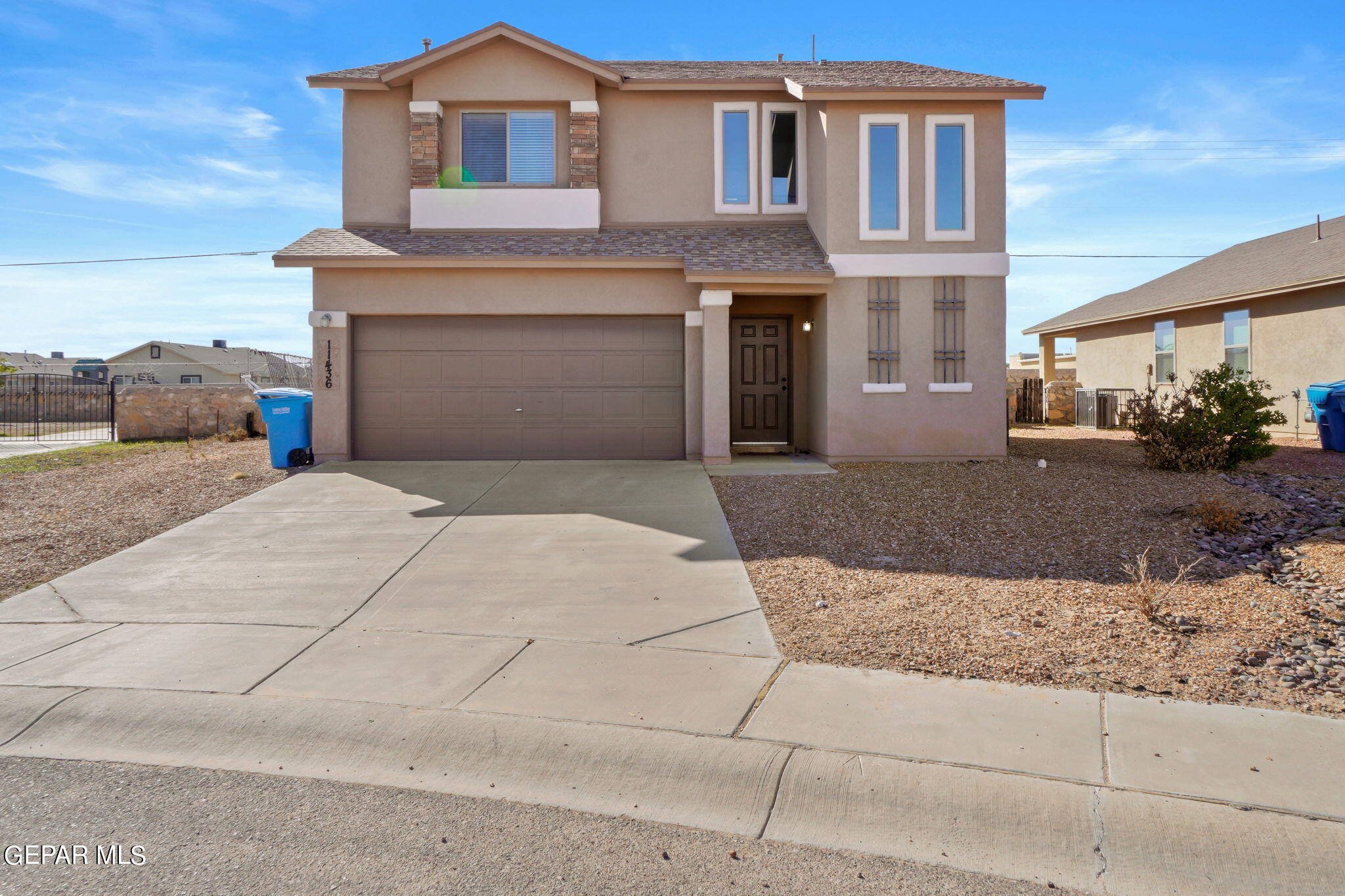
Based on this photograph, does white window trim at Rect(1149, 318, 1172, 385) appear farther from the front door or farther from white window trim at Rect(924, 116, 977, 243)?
the front door

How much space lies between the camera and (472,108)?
13.9 metres

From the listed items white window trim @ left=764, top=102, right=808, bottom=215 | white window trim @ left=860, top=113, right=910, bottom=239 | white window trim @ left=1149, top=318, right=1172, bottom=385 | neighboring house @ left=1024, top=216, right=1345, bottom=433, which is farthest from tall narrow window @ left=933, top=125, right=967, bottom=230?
white window trim @ left=1149, top=318, right=1172, bottom=385

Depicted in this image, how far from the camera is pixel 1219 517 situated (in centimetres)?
813

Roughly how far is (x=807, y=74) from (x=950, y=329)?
206 inches

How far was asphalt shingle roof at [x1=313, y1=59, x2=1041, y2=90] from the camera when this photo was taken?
12531 mm

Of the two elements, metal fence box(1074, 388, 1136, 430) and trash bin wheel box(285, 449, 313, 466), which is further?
metal fence box(1074, 388, 1136, 430)

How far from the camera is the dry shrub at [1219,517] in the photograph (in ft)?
26.6

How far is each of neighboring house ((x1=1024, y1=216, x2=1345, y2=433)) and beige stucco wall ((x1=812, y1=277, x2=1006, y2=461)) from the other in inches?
343

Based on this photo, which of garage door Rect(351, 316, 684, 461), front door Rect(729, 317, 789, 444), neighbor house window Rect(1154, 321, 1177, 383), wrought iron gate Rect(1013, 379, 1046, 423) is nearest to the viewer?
garage door Rect(351, 316, 684, 461)

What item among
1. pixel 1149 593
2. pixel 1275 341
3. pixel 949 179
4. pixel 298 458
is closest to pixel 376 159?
pixel 298 458

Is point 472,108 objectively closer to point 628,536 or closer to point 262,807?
point 628,536

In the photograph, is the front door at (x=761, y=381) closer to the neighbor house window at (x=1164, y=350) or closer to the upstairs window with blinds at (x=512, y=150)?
the upstairs window with blinds at (x=512, y=150)

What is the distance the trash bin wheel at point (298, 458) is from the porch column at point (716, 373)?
6.32 m

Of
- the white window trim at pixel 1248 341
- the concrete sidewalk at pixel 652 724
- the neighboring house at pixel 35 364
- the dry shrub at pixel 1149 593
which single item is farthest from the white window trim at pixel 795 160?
the neighboring house at pixel 35 364
